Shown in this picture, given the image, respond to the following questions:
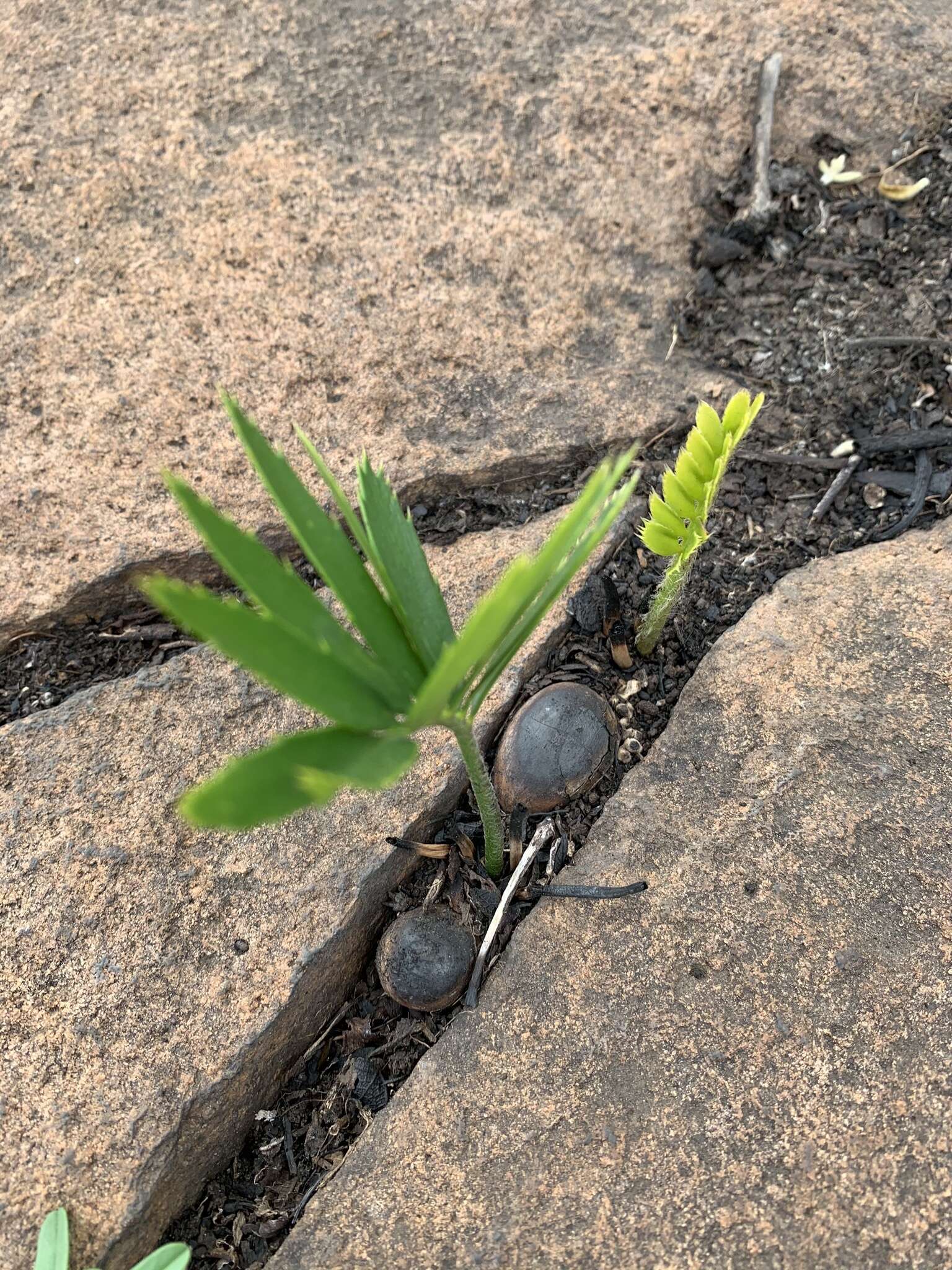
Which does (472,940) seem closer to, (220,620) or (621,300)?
(220,620)

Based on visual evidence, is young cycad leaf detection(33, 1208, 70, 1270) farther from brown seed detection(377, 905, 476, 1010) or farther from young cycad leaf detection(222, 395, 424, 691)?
young cycad leaf detection(222, 395, 424, 691)

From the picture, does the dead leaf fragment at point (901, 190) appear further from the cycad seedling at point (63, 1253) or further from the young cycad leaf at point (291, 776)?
the cycad seedling at point (63, 1253)

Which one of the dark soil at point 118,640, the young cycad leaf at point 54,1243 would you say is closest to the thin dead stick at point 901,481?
the dark soil at point 118,640

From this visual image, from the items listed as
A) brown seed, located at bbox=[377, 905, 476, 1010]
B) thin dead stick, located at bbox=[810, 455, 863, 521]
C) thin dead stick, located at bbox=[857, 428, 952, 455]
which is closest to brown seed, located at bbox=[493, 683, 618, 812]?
brown seed, located at bbox=[377, 905, 476, 1010]

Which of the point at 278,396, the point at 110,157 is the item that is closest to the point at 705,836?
the point at 278,396

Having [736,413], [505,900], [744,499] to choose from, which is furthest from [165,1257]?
[744,499]
